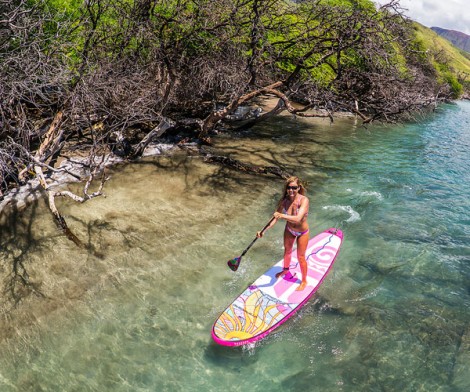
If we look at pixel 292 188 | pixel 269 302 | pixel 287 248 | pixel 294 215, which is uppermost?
pixel 292 188

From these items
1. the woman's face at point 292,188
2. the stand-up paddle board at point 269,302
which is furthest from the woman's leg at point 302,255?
the woman's face at point 292,188

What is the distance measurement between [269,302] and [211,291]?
3.85 ft

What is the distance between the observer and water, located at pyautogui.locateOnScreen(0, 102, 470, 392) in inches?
215

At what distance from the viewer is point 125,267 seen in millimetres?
7551

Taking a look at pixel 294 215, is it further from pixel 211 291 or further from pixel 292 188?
pixel 211 291

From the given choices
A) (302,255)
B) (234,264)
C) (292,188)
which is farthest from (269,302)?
(292,188)

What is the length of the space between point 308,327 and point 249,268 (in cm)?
192

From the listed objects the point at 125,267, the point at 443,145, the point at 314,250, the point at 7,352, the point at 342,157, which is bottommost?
the point at 7,352

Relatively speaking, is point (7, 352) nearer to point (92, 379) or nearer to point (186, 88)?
point (92, 379)

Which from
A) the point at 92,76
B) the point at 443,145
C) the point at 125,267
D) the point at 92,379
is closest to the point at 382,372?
the point at 92,379

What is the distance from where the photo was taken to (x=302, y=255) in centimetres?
703

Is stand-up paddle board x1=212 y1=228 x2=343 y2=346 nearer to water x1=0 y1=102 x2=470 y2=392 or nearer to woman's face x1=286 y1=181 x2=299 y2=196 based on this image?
water x1=0 y1=102 x2=470 y2=392

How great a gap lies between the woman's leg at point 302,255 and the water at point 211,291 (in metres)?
0.37

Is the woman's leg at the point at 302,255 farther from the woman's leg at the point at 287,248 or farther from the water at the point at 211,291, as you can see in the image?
the water at the point at 211,291
